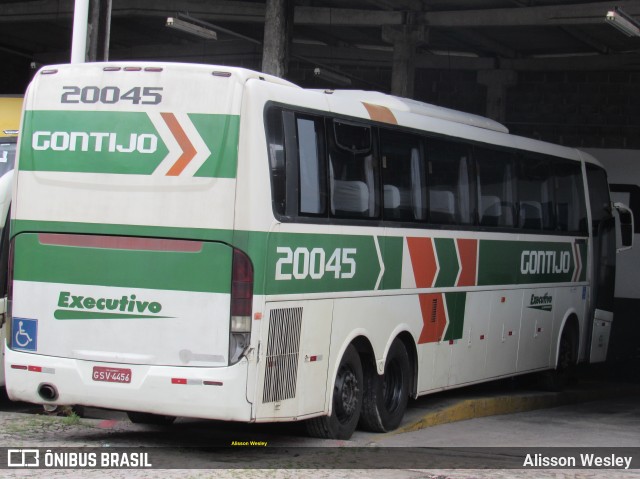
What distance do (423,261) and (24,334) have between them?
407 centimetres

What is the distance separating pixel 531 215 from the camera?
13828 millimetres

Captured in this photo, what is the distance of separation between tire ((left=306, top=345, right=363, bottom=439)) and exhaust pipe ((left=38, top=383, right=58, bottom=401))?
2.22m

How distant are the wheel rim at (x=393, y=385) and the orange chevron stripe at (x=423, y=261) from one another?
83cm

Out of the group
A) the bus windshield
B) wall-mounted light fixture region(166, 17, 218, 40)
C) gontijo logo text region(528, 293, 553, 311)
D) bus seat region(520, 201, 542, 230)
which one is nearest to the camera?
the bus windshield

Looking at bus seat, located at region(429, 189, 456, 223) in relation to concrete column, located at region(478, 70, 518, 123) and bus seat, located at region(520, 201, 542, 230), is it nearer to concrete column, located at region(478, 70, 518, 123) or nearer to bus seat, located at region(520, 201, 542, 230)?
bus seat, located at region(520, 201, 542, 230)

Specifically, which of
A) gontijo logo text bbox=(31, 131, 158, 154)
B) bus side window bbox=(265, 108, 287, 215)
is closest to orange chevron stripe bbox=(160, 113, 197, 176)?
gontijo logo text bbox=(31, 131, 158, 154)

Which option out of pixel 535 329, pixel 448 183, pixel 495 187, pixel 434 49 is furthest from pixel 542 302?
pixel 434 49

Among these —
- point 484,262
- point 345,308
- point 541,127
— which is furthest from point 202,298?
point 541,127

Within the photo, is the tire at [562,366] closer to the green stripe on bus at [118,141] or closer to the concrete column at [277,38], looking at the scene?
the concrete column at [277,38]

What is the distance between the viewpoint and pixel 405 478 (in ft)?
26.5

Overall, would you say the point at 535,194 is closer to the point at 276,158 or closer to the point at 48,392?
the point at 276,158

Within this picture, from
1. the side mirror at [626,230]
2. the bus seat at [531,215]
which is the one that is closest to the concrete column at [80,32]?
the bus seat at [531,215]

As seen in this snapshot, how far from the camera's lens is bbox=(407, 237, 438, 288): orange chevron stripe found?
10.9m

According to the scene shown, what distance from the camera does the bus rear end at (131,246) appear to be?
327 inches
